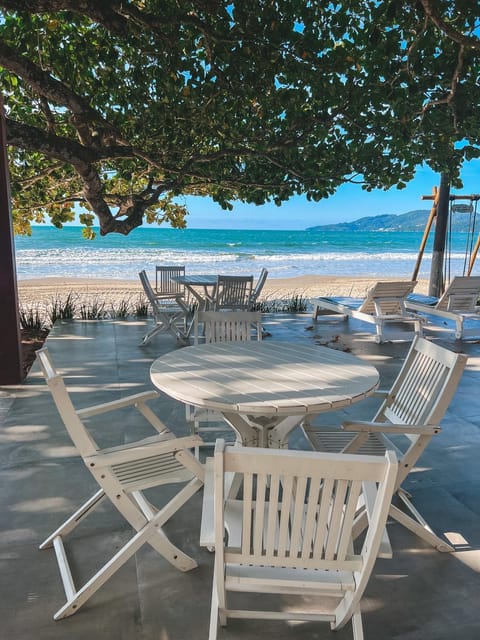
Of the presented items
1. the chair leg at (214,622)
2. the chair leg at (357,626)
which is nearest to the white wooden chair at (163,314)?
the chair leg at (214,622)

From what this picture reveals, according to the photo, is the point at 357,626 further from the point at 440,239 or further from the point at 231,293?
the point at 440,239

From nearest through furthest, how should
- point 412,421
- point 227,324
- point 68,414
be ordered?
point 68,414 → point 412,421 → point 227,324

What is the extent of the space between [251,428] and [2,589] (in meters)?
1.25

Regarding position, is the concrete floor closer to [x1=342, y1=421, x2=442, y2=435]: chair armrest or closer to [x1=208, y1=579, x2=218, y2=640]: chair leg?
[x1=208, y1=579, x2=218, y2=640]: chair leg

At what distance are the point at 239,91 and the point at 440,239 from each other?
6.41 meters

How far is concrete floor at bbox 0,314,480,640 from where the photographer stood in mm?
1724

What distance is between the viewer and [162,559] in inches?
83.0

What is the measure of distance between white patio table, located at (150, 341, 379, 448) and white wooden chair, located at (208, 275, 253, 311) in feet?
12.2

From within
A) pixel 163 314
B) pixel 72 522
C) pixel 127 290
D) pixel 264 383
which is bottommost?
pixel 127 290

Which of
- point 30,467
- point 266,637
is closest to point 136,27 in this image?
point 30,467

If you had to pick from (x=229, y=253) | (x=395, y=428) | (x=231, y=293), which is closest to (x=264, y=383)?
(x=395, y=428)

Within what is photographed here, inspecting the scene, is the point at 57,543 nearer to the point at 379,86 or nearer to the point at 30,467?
the point at 30,467

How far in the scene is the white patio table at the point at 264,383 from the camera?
1971 mm

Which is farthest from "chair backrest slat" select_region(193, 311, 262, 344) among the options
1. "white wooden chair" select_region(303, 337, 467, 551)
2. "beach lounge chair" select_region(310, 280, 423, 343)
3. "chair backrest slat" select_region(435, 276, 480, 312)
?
"chair backrest slat" select_region(435, 276, 480, 312)
